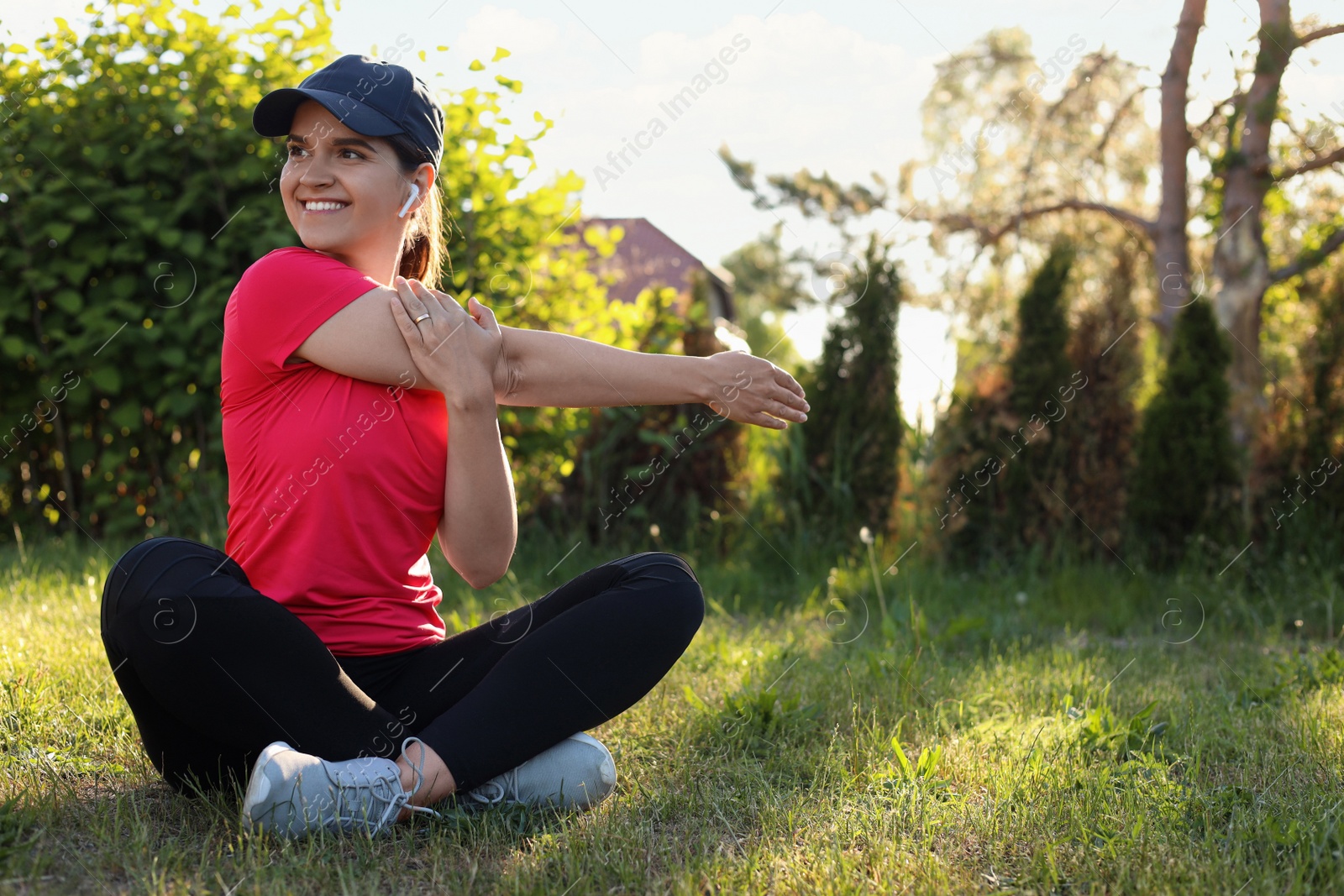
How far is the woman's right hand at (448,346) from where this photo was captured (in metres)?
1.95

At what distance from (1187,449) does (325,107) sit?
15.4 feet

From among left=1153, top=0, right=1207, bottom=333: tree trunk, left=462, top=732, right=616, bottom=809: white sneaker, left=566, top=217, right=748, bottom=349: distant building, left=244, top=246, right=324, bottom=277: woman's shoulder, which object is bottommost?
left=462, top=732, right=616, bottom=809: white sneaker

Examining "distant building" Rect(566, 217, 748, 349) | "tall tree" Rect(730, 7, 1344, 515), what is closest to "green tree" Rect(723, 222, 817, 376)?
"tall tree" Rect(730, 7, 1344, 515)

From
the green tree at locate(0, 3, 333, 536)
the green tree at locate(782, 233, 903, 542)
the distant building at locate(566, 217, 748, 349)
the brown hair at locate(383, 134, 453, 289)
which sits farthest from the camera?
the distant building at locate(566, 217, 748, 349)

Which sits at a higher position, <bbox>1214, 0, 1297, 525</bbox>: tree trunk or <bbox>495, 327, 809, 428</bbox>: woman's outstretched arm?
<bbox>1214, 0, 1297, 525</bbox>: tree trunk

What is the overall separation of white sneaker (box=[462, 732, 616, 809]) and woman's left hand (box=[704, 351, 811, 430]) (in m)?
0.73

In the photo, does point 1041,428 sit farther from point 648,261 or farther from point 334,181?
point 334,181

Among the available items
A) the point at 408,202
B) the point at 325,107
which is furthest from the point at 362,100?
the point at 408,202

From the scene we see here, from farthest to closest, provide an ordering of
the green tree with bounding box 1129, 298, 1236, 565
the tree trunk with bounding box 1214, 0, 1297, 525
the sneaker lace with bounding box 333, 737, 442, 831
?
the tree trunk with bounding box 1214, 0, 1297, 525, the green tree with bounding box 1129, 298, 1236, 565, the sneaker lace with bounding box 333, 737, 442, 831

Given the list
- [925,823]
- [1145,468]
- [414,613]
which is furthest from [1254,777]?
[1145,468]

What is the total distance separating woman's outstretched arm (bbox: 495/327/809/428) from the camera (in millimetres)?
2074

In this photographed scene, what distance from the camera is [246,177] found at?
4.79m

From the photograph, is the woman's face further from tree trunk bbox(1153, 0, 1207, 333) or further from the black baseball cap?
tree trunk bbox(1153, 0, 1207, 333)

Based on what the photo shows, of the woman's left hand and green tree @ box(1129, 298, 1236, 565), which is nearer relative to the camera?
the woman's left hand
